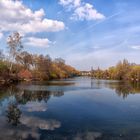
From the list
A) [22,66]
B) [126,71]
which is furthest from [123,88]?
[126,71]

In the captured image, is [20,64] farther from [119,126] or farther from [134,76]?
[119,126]

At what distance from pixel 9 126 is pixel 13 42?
56286 mm

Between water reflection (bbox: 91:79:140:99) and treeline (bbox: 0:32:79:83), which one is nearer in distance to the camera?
water reflection (bbox: 91:79:140:99)

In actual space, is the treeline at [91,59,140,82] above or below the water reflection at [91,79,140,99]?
above

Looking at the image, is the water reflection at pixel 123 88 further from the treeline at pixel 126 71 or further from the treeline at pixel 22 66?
the treeline at pixel 126 71

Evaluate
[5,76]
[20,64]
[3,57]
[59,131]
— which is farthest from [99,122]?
[20,64]

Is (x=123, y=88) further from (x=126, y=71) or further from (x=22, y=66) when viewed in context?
(x=126, y=71)

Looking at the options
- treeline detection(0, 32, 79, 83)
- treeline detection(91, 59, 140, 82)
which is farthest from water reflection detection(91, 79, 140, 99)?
treeline detection(91, 59, 140, 82)

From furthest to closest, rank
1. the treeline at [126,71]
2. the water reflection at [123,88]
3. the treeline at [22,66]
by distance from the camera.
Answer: the treeline at [126,71] → the treeline at [22,66] → the water reflection at [123,88]

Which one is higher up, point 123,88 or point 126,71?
point 126,71

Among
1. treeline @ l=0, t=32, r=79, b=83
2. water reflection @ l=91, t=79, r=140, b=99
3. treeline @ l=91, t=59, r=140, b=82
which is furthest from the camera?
treeline @ l=91, t=59, r=140, b=82

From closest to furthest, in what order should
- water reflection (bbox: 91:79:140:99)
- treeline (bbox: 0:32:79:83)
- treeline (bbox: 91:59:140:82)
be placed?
1. water reflection (bbox: 91:79:140:99)
2. treeline (bbox: 0:32:79:83)
3. treeline (bbox: 91:59:140:82)

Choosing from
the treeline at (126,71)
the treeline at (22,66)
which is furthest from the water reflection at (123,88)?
the treeline at (126,71)

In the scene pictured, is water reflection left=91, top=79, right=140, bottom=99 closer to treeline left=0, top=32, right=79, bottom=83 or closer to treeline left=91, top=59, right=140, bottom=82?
treeline left=0, top=32, right=79, bottom=83
